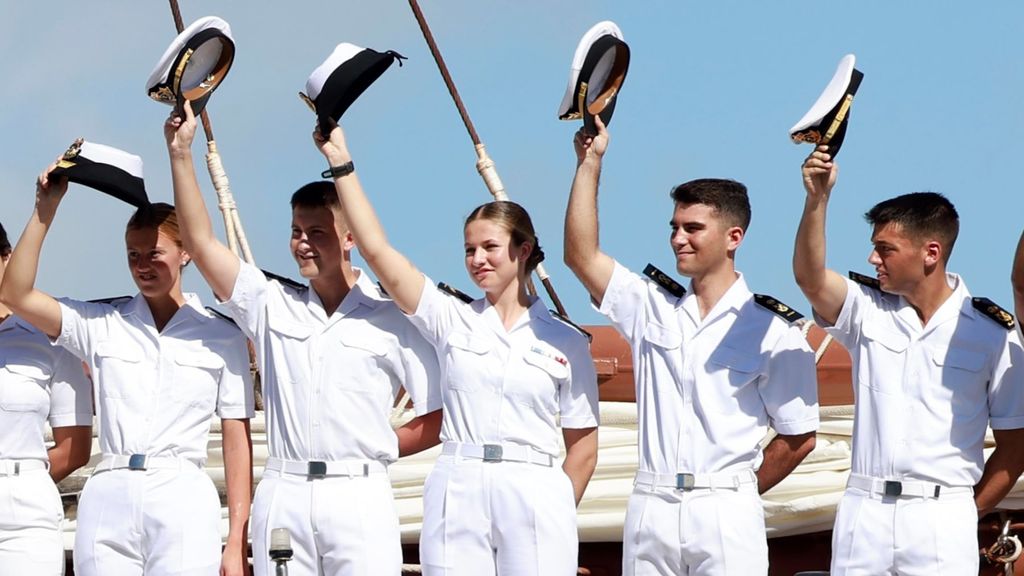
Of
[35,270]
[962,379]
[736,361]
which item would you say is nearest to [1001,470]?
[962,379]

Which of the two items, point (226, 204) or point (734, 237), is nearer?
point (734, 237)

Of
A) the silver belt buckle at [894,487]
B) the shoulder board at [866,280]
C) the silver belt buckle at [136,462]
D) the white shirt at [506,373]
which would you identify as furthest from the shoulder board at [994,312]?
the silver belt buckle at [136,462]

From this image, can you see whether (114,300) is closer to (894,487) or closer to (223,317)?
(223,317)

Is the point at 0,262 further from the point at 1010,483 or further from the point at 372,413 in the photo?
the point at 1010,483

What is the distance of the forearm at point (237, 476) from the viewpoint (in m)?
5.87

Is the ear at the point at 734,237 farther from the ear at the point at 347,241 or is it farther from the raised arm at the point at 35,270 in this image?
the raised arm at the point at 35,270

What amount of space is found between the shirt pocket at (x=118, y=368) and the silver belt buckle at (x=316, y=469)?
73cm

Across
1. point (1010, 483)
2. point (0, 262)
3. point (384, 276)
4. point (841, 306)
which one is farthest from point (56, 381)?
point (1010, 483)

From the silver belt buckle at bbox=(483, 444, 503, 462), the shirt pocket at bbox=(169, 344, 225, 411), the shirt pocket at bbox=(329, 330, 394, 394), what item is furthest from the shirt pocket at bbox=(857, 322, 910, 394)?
the shirt pocket at bbox=(169, 344, 225, 411)

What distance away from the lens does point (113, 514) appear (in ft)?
19.2

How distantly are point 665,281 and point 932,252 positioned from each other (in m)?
0.91

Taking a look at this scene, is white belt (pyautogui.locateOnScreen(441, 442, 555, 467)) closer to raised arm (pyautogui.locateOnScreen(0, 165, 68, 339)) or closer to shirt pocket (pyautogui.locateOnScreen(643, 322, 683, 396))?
shirt pocket (pyautogui.locateOnScreen(643, 322, 683, 396))

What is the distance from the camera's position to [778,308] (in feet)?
19.2

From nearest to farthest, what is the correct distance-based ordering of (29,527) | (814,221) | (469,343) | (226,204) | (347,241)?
1. (814,221)
2. (469,343)
3. (347,241)
4. (29,527)
5. (226,204)
